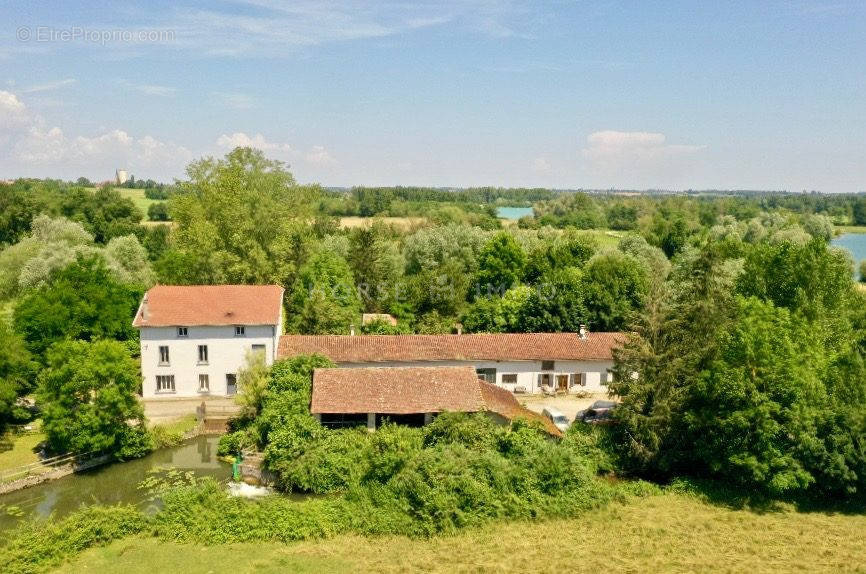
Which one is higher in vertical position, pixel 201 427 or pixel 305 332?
pixel 305 332

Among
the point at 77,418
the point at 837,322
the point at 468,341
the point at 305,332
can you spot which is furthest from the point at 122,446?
the point at 837,322

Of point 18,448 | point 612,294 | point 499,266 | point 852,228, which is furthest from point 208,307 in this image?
point 852,228

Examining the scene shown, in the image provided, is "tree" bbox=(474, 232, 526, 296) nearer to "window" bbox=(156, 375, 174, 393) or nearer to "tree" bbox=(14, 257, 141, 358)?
"window" bbox=(156, 375, 174, 393)

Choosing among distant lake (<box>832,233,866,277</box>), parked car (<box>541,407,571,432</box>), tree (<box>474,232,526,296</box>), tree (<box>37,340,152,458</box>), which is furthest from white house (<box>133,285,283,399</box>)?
distant lake (<box>832,233,866,277</box>)

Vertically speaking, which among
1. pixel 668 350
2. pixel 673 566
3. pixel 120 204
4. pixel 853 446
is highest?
pixel 120 204

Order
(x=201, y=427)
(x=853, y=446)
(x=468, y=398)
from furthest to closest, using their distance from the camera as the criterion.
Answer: (x=201, y=427)
(x=468, y=398)
(x=853, y=446)

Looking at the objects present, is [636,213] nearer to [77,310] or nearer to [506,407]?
[506,407]

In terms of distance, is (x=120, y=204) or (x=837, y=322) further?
(x=120, y=204)

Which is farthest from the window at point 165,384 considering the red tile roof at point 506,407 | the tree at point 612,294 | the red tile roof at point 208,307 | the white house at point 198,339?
the tree at point 612,294

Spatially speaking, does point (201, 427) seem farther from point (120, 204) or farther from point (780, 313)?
point (120, 204)
